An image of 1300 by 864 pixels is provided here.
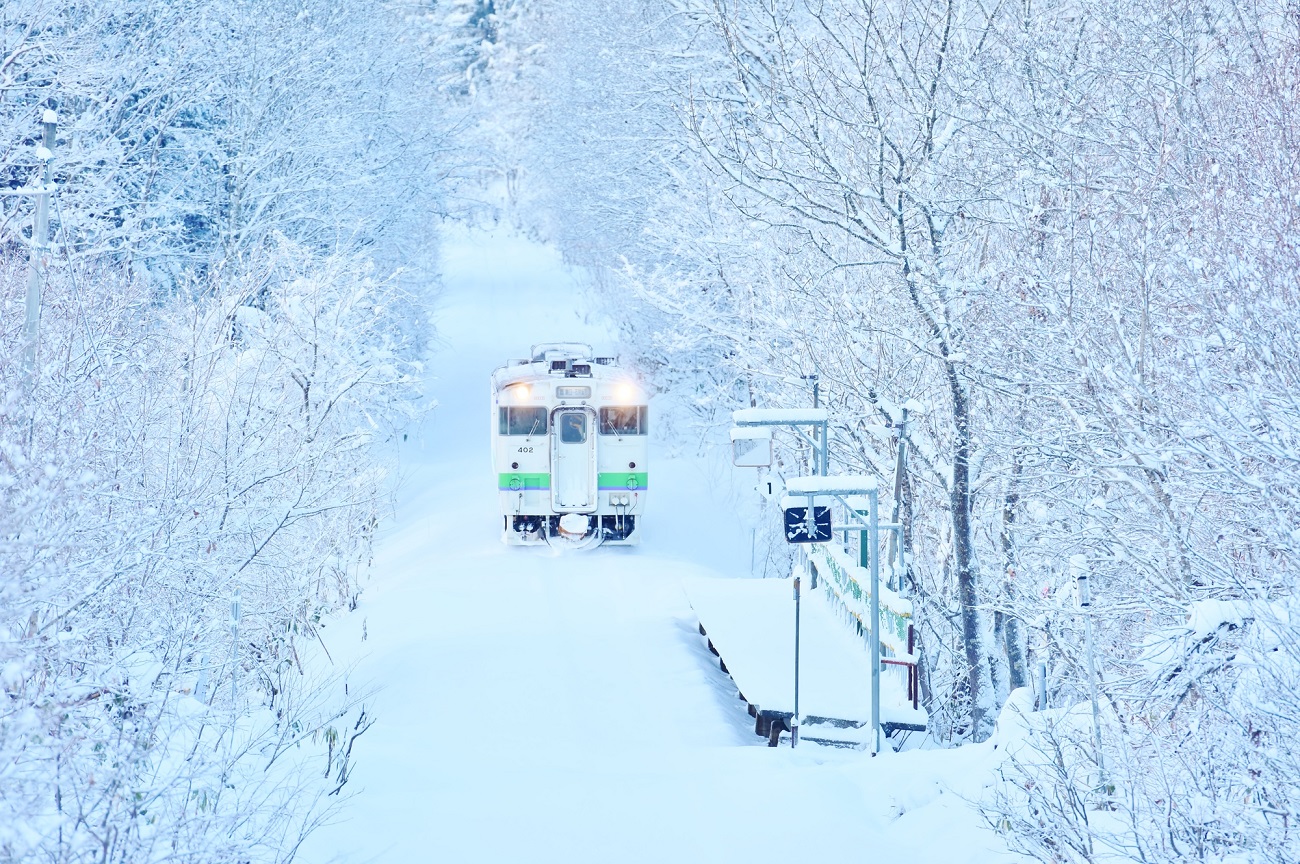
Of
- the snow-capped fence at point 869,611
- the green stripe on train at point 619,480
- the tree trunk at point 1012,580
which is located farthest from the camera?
the green stripe on train at point 619,480

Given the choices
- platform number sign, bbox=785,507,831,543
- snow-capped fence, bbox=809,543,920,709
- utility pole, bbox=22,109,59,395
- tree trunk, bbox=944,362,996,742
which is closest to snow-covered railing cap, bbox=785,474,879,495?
platform number sign, bbox=785,507,831,543

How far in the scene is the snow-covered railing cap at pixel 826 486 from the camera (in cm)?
836

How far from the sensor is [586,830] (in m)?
7.11

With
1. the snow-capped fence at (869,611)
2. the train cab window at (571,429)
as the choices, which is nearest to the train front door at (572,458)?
the train cab window at (571,429)

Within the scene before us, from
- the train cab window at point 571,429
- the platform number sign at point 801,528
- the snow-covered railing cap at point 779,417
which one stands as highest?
the snow-covered railing cap at point 779,417

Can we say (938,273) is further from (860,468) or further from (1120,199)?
(860,468)

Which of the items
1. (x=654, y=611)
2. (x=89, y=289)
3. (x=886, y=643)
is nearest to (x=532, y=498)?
(x=654, y=611)

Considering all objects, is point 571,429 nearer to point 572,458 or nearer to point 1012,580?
point 572,458

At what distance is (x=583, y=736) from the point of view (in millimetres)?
9984

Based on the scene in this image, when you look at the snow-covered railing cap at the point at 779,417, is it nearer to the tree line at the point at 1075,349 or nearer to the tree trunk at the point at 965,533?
the tree line at the point at 1075,349

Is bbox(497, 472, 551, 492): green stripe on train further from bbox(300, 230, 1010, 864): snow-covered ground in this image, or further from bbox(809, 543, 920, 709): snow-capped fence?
bbox(809, 543, 920, 709): snow-capped fence

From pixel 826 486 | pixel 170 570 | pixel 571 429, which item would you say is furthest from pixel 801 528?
pixel 571 429

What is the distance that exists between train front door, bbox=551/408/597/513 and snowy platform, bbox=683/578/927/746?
335 centimetres

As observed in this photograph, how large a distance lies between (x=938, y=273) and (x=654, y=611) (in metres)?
5.72
